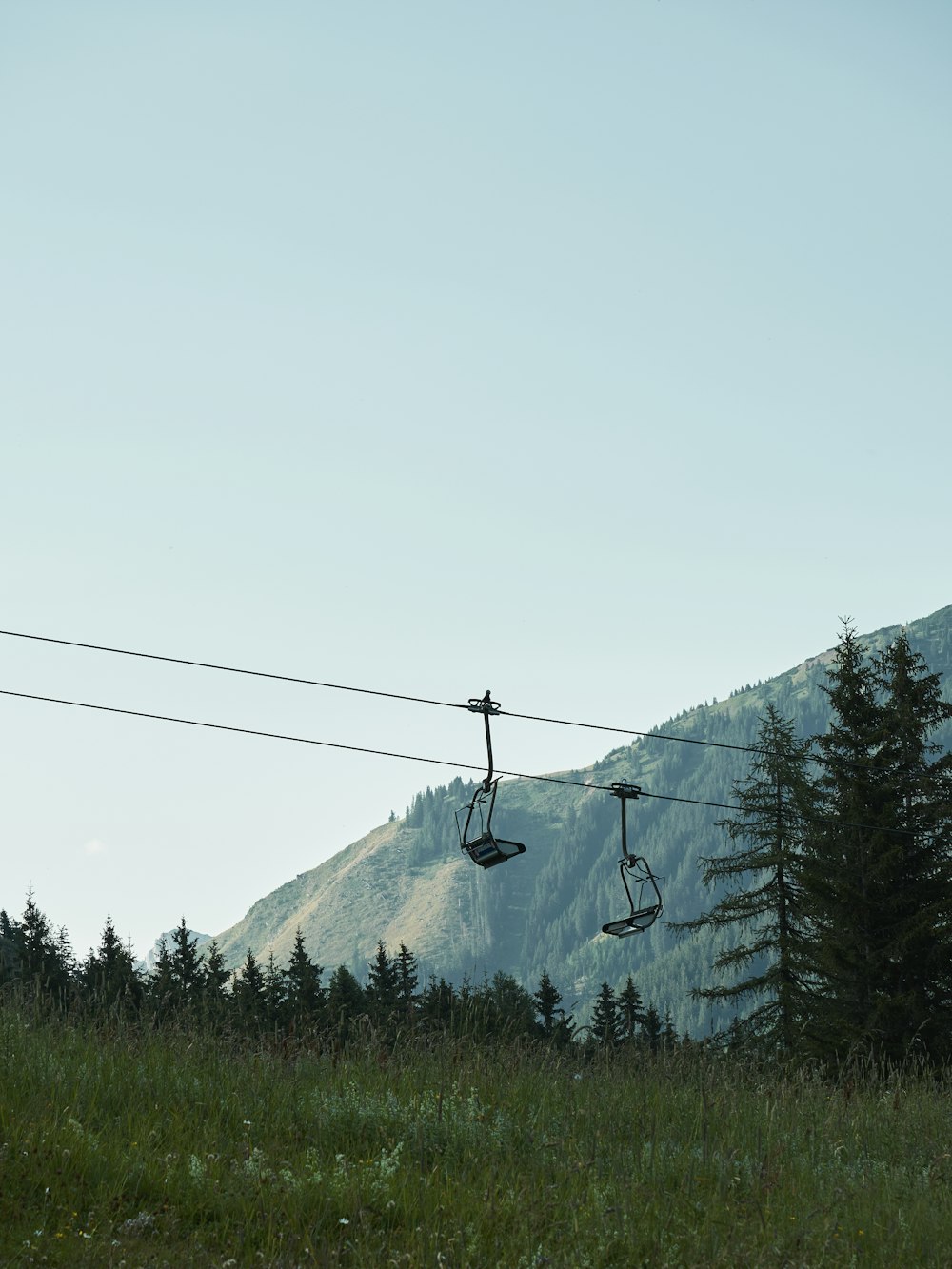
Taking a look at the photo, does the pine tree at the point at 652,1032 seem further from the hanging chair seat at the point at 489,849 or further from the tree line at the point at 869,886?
the tree line at the point at 869,886

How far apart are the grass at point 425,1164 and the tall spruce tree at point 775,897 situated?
29.0m

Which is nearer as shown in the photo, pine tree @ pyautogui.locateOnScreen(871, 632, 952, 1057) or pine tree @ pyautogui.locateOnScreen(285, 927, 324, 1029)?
pine tree @ pyautogui.locateOnScreen(871, 632, 952, 1057)

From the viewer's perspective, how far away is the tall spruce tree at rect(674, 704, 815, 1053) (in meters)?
38.8

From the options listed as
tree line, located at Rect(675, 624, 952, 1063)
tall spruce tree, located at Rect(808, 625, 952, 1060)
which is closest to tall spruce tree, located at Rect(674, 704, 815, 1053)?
tree line, located at Rect(675, 624, 952, 1063)

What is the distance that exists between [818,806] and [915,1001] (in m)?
→ 7.78

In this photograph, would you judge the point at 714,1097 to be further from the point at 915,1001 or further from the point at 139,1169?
the point at 915,1001

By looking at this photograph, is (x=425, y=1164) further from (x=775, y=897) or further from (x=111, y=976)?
(x=111, y=976)

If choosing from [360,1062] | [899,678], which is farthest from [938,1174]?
[899,678]

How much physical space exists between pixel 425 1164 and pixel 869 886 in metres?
30.3

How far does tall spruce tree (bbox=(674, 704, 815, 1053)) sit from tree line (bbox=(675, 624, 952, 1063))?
0.09m

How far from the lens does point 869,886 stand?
3556 centimetres

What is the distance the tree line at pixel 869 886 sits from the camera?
33969 mm

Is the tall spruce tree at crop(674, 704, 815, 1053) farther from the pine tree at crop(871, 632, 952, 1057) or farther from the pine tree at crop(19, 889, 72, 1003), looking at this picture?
the pine tree at crop(19, 889, 72, 1003)

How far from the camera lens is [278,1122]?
8680mm
